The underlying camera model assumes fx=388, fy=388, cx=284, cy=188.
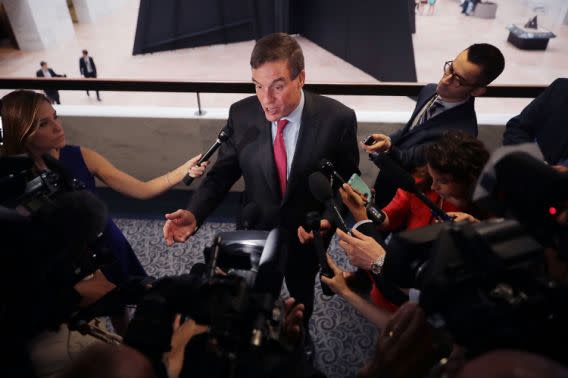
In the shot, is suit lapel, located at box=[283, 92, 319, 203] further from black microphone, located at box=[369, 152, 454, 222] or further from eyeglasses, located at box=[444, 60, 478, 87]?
eyeglasses, located at box=[444, 60, 478, 87]

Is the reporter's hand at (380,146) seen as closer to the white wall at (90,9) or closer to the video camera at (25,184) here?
the video camera at (25,184)

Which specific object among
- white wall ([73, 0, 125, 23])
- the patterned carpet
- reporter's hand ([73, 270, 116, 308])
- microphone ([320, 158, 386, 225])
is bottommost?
the patterned carpet

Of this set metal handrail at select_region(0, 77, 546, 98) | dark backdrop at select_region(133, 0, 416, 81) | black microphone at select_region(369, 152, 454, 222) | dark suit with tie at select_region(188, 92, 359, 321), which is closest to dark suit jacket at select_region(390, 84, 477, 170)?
dark suit with tie at select_region(188, 92, 359, 321)

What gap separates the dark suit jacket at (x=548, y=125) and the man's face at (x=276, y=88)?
4.78ft

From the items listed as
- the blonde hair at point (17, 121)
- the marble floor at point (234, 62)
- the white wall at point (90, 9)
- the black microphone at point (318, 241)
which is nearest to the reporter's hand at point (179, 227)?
the black microphone at point (318, 241)

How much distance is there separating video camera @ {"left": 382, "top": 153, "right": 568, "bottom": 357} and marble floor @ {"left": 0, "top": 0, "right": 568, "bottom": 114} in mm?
6702

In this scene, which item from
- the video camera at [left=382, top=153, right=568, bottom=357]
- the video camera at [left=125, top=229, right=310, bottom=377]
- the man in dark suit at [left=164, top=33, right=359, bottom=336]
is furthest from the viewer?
the man in dark suit at [left=164, top=33, right=359, bottom=336]

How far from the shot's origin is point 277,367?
0.98 metres

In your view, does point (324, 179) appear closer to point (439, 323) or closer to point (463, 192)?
point (463, 192)

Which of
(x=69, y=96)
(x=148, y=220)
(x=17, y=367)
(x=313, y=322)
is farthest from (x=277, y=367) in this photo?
(x=69, y=96)

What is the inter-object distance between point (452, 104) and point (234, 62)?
9237 millimetres

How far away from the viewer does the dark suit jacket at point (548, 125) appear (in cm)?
229

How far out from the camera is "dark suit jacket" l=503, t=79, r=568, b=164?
229 centimetres

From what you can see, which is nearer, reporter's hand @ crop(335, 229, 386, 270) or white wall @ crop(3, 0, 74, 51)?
reporter's hand @ crop(335, 229, 386, 270)
